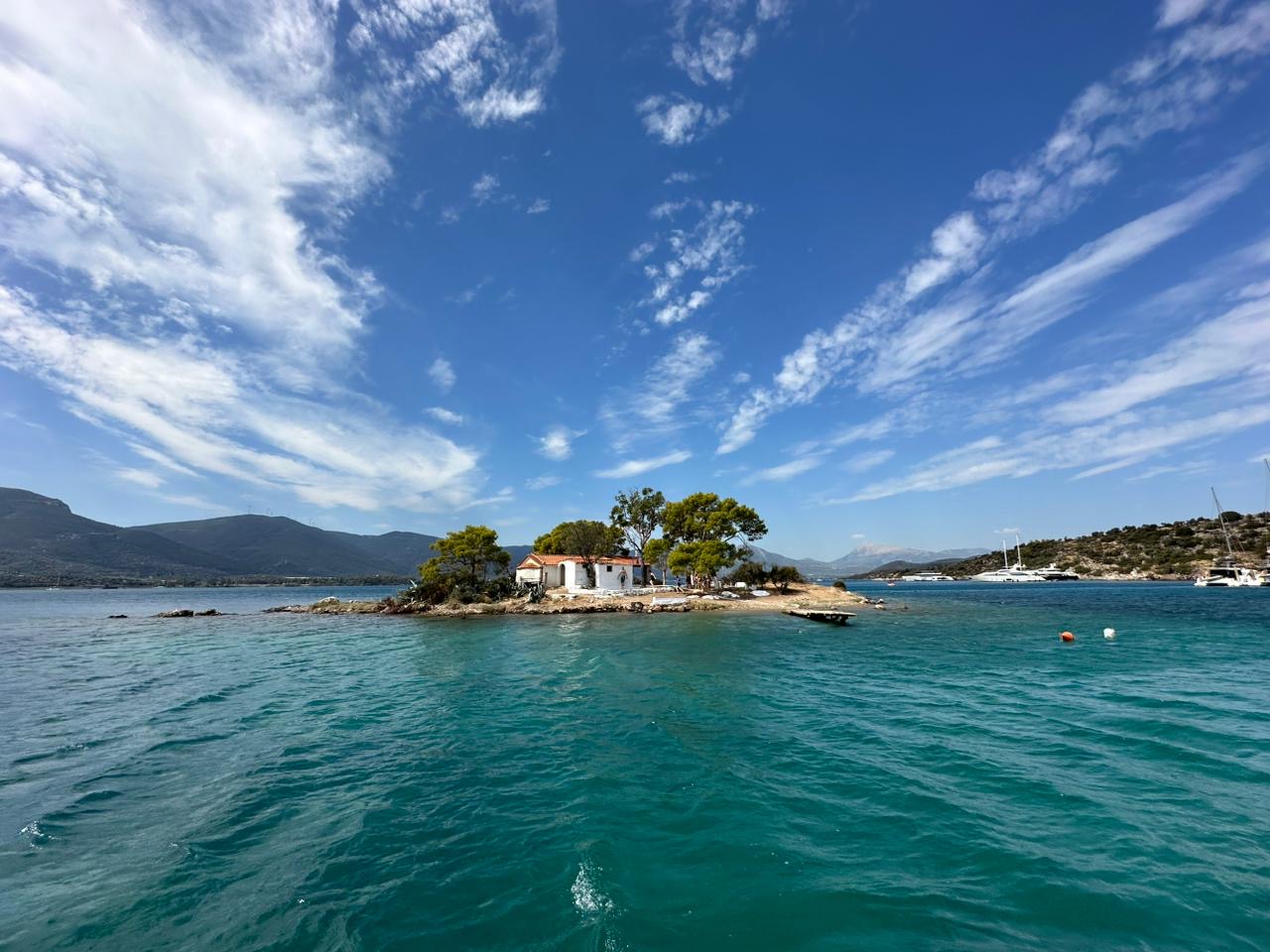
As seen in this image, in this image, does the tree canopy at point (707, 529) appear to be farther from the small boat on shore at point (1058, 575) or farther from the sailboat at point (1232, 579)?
the small boat on shore at point (1058, 575)

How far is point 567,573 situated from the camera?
217ft

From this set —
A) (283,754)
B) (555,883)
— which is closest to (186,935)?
(555,883)

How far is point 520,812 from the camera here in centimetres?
888

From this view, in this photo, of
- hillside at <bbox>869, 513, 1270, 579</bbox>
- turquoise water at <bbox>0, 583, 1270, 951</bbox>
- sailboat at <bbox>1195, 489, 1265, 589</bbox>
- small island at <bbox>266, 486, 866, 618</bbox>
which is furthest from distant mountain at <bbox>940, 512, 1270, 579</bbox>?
turquoise water at <bbox>0, 583, 1270, 951</bbox>

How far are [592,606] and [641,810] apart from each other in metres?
42.3

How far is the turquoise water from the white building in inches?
1780

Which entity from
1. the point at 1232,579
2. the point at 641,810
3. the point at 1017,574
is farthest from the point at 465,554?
the point at 1017,574

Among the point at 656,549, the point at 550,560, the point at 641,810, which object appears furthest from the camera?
the point at 656,549

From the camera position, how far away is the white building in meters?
65.7

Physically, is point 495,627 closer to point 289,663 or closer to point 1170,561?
point 289,663

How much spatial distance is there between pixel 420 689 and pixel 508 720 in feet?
20.0

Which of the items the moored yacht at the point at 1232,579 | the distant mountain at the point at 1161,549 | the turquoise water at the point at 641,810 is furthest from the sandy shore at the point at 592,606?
the distant mountain at the point at 1161,549

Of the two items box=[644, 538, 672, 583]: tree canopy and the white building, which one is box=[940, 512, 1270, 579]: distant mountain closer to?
box=[644, 538, 672, 583]: tree canopy

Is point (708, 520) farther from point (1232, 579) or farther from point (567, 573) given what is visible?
point (1232, 579)
